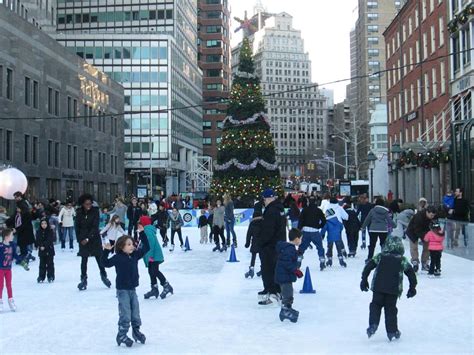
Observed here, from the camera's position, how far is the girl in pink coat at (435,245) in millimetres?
12766


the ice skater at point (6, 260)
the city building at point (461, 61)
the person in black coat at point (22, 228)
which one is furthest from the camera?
the city building at point (461, 61)

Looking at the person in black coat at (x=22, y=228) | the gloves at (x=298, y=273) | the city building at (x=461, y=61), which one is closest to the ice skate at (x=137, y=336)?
the gloves at (x=298, y=273)

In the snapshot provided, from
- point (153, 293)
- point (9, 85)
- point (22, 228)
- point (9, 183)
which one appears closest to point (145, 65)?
point (9, 85)

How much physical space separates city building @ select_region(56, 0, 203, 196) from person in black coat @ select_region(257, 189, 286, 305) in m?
55.7

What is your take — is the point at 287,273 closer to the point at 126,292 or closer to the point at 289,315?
the point at 289,315

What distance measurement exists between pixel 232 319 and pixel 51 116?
115ft

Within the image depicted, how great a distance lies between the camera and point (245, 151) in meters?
37.7

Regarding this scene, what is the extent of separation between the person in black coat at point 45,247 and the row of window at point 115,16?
7078cm

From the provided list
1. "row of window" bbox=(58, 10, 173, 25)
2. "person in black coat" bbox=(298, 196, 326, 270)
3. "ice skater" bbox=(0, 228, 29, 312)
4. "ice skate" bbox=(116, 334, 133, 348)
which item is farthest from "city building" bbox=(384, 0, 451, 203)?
"row of window" bbox=(58, 10, 173, 25)

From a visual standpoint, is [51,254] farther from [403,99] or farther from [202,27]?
[202,27]

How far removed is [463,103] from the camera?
3047cm

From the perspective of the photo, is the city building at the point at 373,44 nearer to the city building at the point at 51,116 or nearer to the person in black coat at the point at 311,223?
the city building at the point at 51,116

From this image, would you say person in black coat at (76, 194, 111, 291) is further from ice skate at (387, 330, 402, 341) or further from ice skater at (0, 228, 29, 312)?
ice skate at (387, 330, 402, 341)

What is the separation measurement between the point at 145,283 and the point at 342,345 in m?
6.55
